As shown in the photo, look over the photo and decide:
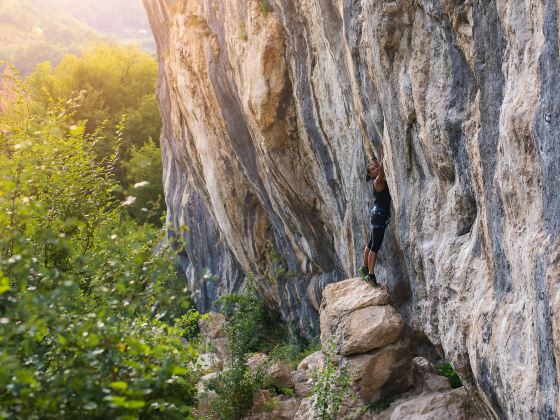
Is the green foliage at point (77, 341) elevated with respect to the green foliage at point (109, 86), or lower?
lower

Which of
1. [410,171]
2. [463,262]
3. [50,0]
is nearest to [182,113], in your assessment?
[410,171]

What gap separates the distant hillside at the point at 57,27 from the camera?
7988 cm

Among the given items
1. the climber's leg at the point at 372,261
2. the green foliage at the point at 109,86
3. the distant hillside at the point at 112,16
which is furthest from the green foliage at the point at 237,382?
the distant hillside at the point at 112,16

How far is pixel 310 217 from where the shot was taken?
15.7 meters

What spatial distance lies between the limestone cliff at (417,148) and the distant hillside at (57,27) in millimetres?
54938

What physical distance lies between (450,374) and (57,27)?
337 ft

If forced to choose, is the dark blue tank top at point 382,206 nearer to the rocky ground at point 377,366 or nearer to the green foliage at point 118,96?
the rocky ground at point 377,366

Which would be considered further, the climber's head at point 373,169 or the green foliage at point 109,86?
the green foliage at point 109,86

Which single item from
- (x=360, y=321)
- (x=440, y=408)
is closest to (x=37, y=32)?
(x=360, y=321)

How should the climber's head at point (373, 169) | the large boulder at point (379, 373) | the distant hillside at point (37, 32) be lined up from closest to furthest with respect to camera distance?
the large boulder at point (379, 373), the climber's head at point (373, 169), the distant hillside at point (37, 32)

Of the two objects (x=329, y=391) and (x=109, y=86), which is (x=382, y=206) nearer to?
(x=329, y=391)

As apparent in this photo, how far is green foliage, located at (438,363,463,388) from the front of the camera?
362 inches

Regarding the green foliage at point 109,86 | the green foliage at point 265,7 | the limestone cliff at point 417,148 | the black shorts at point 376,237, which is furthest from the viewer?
the green foliage at point 109,86

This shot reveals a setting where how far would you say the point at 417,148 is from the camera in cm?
793
